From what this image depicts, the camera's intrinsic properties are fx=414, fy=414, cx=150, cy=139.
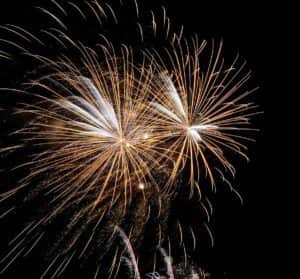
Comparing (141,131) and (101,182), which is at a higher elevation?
(141,131)

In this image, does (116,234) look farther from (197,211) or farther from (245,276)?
(245,276)

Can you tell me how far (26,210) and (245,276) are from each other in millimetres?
4204

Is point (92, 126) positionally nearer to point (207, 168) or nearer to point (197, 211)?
point (207, 168)

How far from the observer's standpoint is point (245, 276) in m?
7.42

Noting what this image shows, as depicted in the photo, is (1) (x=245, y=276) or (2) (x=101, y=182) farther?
(1) (x=245, y=276)

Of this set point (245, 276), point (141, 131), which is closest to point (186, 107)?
point (141, 131)

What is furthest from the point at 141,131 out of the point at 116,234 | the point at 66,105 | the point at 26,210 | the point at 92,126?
the point at 26,210

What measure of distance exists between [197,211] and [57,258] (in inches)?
82.6

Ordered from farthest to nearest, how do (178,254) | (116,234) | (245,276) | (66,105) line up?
(245,276), (178,254), (116,234), (66,105)

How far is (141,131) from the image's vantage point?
5.25 m

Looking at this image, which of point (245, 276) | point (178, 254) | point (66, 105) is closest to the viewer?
point (66, 105)

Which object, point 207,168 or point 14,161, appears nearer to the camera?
point 14,161

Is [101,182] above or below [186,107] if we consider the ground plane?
below

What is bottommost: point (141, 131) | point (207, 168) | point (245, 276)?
point (245, 276)
